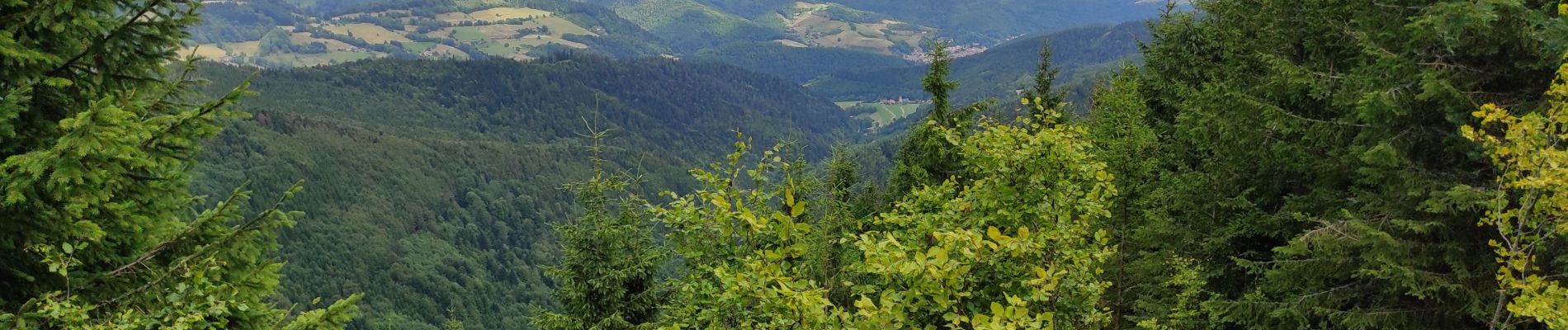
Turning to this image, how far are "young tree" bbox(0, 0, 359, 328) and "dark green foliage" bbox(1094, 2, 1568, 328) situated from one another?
9.75 metres

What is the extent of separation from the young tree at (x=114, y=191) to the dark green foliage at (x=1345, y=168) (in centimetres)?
975

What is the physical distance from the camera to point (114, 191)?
6047 mm

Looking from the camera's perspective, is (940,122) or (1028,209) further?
(940,122)

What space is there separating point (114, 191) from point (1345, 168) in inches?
499

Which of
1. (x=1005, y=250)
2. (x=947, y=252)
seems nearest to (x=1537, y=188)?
(x=1005, y=250)

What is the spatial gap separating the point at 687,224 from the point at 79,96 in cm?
489

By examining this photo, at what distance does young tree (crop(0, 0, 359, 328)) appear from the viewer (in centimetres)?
525

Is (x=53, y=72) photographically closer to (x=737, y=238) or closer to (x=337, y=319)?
(x=337, y=319)

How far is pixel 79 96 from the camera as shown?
635 cm

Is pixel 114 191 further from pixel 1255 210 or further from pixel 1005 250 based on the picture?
pixel 1255 210

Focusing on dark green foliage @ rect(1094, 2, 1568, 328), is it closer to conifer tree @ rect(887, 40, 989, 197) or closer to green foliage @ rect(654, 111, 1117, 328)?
green foliage @ rect(654, 111, 1117, 328)

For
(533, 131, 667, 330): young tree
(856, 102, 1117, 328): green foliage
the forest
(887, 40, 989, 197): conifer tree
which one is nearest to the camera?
(856, 102, 1117, 328): green foliage

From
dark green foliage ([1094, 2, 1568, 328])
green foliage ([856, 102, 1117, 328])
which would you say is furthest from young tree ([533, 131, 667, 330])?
green foliage ([856, 102, 1117, 328])

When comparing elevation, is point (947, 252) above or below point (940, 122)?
above
